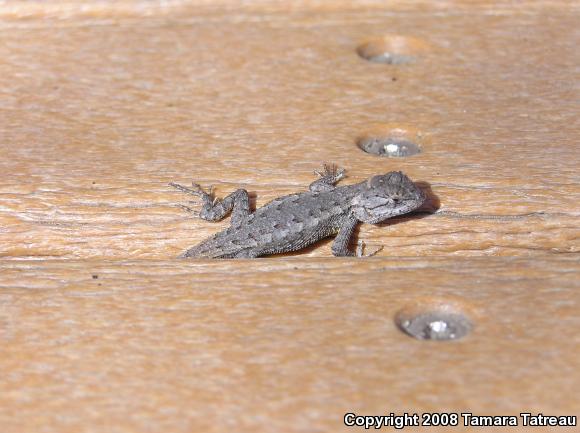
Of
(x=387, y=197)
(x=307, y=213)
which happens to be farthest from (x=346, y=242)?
(x=307, y=213)

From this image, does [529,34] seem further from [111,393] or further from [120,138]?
[111,393]

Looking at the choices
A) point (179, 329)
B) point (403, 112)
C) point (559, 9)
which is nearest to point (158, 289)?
point (179, 329)

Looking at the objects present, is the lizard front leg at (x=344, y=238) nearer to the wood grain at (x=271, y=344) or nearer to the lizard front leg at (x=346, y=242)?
the lizard front leg at (x=346, y=242)

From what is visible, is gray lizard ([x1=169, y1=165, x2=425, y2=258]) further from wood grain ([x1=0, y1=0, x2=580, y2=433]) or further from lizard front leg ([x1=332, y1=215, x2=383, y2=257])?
wood grain ([x1=0, y1=0, x2=580, y2=433])

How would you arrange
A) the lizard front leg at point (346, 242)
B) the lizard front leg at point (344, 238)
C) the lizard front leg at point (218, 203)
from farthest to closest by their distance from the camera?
the lizard front leg at point (344, 238)
the lizard front leg at point (346, 242)
the lizard front leg at point (218, 203)

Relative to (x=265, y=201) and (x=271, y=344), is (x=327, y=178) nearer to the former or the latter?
(x=265, y=201)

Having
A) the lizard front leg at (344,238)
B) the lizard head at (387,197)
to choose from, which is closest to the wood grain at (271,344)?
the lizard head at (387,197)
